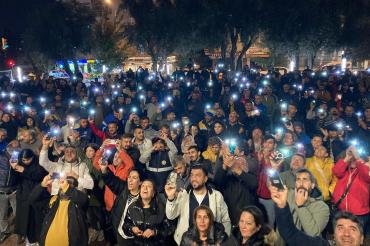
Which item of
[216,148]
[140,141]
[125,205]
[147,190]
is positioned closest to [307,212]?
[147,190]

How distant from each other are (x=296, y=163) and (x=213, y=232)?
1.97m

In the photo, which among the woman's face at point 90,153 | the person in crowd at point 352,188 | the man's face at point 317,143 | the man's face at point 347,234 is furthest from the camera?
the woman's face at point 90,153

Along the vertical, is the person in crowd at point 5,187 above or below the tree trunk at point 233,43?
below

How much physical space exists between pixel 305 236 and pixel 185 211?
151 cm

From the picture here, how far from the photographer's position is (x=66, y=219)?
4773mm

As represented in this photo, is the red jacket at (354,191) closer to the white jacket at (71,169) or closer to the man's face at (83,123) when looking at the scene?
the white jacket at (71,169)

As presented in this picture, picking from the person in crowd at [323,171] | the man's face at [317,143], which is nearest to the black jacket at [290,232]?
the person in crowd at [323,171]

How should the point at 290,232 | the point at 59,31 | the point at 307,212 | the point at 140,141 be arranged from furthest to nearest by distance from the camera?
Result: 1. the point at 59,31
2. the point at 140,141
3. the point at 307,212
4. the point at 290,232

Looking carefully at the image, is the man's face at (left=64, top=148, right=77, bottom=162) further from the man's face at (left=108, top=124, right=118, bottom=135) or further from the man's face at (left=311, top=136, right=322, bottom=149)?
the man's face at (left=311, top=136, right=322, bottom=149)

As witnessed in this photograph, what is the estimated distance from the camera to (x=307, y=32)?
24.3 m

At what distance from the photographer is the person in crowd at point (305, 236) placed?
Answer: 3.39 m

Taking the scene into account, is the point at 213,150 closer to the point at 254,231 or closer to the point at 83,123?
the point at 254,231

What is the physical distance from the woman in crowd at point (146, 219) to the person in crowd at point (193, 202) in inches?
6.1

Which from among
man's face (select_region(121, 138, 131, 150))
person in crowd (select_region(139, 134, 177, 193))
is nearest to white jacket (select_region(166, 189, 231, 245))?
person in crowd (select_region(139, 134, 177, 193))
